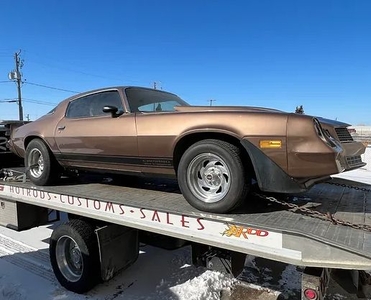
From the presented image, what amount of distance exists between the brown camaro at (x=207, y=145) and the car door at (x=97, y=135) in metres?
0.01

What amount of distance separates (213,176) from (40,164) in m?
2.87

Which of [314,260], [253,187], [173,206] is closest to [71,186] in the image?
[173,206]

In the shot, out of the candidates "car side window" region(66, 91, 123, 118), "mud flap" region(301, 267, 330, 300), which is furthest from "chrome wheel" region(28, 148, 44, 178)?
"mud flap" region(301, 267, 330, 300)

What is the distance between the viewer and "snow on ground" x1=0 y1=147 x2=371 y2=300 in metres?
3.56

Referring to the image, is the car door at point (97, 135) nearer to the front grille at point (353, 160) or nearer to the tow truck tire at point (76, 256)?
the tow truck tire at point (76, 256)

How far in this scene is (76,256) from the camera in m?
3.85

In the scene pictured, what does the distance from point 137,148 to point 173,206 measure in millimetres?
768

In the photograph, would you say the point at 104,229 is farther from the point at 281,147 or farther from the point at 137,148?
the point at 281,147

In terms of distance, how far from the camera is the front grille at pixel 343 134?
9.79ft

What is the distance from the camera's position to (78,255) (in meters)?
3.80

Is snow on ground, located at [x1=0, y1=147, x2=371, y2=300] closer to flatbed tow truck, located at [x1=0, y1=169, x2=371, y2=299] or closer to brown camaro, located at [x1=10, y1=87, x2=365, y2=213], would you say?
flatbed tow truck, located at [x1=0, y1=169, x2=371, y2=299]

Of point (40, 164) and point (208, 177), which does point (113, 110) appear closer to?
point (208, 177)

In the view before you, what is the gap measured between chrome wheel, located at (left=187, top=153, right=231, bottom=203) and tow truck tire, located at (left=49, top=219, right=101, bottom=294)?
1.44 m

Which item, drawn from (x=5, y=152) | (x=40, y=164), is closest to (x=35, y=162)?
(x=40, y=164)
